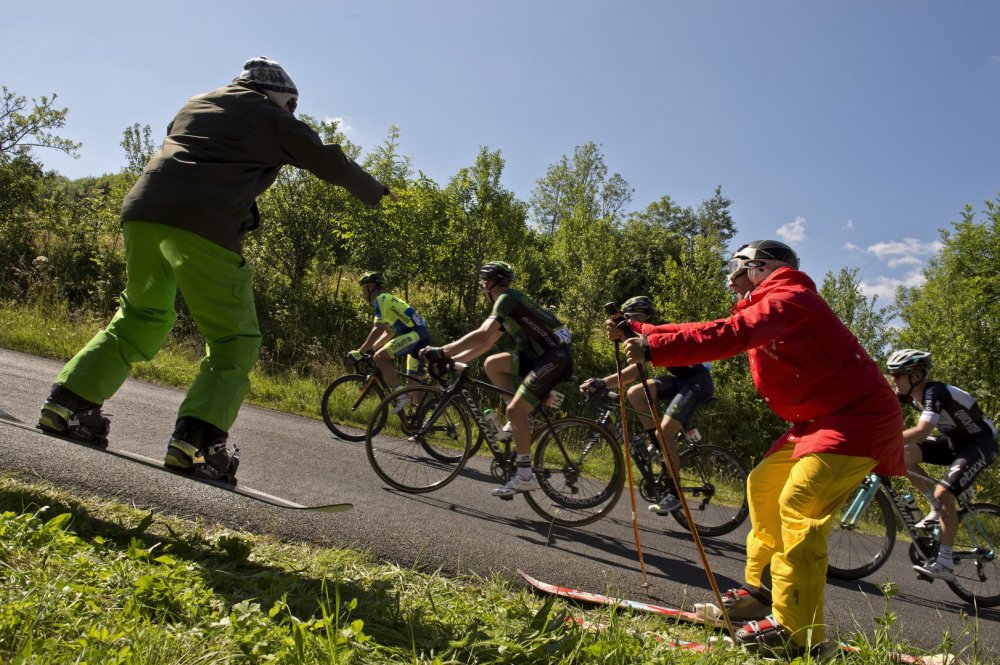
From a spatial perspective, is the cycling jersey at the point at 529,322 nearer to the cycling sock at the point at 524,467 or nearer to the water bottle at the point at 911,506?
the cycling sock at the point at 524,467

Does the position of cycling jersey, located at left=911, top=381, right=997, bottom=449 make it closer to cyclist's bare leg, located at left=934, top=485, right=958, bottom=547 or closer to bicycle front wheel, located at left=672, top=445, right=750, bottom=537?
cyclist's bare leg, located at left=934, top=485, right=958, bottom=547

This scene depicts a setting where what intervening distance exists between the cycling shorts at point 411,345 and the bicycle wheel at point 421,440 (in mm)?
2453

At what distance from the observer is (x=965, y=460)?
589 cm

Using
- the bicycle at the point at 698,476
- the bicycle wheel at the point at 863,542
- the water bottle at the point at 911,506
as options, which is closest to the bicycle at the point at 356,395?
the bicycle at the point at 698,476

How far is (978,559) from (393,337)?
23.3ft

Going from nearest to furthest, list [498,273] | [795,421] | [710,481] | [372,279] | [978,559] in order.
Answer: [795,421], [978,559], [498,273], [710,481], [372,279]

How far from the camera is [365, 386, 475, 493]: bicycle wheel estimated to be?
5.89 m

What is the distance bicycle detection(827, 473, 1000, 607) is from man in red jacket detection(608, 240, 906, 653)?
2.62m

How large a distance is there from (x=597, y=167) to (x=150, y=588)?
54.8 meters

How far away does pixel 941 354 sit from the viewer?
1634 cm

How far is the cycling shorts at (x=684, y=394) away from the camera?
21.4ft

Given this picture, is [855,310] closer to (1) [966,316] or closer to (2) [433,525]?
(1) [966,316]

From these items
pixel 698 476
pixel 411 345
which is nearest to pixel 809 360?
pixel 698 476

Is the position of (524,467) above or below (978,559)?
below
